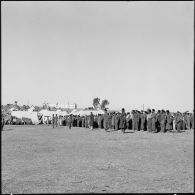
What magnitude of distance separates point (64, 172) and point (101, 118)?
2574 centimetres

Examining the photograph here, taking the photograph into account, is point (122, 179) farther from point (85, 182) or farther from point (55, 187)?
point (55, 187)

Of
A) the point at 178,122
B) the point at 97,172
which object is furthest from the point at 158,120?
the point at 97,172

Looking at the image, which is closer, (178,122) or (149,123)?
(149,123)

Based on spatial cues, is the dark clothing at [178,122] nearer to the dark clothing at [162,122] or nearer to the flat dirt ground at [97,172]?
the dark clothing at [162,122]

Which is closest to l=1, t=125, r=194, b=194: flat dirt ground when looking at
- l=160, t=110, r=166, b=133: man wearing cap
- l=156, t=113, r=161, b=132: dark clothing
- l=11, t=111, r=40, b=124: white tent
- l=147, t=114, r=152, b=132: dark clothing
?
l=160, t=110, r=166, b=133: man wearing cap

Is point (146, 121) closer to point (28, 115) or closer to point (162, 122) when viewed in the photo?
point (162, 122)

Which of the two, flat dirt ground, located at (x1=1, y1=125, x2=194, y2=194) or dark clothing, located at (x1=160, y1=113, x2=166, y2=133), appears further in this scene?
dark clothing, located at (x1=160, y1=113, x2=166, y2=133)

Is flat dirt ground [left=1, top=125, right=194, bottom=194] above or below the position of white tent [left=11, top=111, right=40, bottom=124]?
above

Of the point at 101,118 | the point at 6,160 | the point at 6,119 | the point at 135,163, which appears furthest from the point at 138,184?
the point at 6,119

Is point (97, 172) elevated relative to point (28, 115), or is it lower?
elevated

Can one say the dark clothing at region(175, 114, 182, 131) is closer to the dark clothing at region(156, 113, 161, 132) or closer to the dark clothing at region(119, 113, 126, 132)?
the dark clothing at region(156, 113, 161, 132)

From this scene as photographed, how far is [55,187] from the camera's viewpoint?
768 centimetres

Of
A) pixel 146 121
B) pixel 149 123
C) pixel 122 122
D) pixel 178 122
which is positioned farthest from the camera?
pixel 146 121

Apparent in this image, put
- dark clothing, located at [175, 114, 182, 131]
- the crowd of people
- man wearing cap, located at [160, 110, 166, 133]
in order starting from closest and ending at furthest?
man wearing cap, located at [160, 110, 166, 133], the crowd of people, dark clothing, located at [175, 114, 182, 131]
